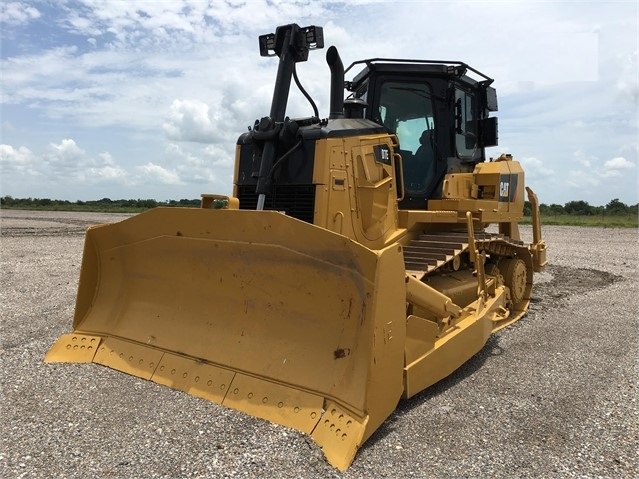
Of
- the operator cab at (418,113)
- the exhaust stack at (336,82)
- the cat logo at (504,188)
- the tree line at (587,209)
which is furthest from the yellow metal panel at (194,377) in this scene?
the tree line at (587,209)

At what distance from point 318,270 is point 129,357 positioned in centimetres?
205

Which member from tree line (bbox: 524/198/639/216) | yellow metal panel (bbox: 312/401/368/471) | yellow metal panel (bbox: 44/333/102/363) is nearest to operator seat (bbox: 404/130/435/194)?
yellow metal panel (bbox: 312/401/368/471)

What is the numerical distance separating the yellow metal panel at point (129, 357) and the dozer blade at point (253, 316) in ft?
0.04

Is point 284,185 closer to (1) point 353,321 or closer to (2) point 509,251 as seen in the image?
(1) point 353,321

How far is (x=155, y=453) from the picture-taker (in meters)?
3.36

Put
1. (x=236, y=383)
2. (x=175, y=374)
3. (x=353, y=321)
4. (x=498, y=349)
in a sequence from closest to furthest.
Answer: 1. (x=353, y=321)
2. (x=236, y=383)
3. (x=175, y=374)
4. (x=498, y=349)

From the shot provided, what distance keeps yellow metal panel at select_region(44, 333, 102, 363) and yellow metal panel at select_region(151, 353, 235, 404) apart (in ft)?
2.91

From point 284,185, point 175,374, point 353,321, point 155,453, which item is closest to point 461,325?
point 353,321

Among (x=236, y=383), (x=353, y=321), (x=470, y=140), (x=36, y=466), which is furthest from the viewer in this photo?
(x=470, y=140)

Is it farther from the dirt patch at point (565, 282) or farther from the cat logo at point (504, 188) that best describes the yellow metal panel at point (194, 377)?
the dirt patch at point (565, 282)

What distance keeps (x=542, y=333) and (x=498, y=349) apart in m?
1.05

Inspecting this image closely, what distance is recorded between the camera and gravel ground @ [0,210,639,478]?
3250 mm

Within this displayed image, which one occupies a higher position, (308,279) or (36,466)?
(308,279)

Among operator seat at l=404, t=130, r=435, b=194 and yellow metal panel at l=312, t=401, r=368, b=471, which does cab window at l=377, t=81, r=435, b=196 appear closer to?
operator seat at l=404, t=130, r=435, b=194
